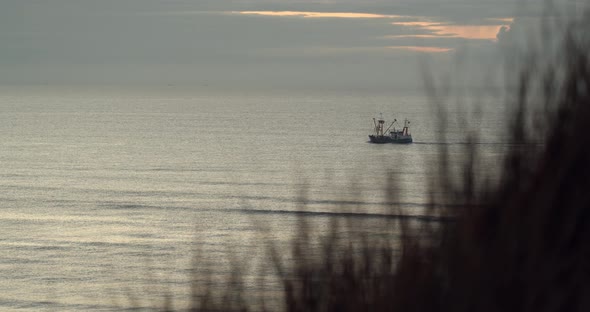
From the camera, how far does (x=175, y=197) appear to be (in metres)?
60.9

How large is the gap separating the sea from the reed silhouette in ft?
0.35

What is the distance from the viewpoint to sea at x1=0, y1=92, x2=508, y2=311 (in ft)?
11.6

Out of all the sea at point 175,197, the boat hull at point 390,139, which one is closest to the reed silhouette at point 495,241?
the sea at point 175,197

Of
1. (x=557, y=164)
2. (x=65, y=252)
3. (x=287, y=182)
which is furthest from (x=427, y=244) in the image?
(x=287, y=182)

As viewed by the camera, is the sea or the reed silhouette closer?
the reed silhouette

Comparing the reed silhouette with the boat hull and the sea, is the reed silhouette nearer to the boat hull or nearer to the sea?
the sea

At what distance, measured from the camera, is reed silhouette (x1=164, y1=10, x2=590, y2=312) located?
8.60 ft

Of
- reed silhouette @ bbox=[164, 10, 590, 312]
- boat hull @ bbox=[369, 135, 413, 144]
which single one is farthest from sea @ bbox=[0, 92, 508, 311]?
boat hull @ bbox=[369, 135, 413, 144]

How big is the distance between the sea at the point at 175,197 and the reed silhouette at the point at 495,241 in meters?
0.11

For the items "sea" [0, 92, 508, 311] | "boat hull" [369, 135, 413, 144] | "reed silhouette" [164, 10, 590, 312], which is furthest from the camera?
"boat hull" [369, 135, 413, 144]

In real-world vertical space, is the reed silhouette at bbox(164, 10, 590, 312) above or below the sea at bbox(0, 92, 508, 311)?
above

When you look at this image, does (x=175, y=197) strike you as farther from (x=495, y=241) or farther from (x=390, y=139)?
(x=495, y=241)

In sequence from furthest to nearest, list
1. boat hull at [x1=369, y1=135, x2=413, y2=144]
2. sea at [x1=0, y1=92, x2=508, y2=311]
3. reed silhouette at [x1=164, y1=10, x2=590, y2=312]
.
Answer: boat hull at [x1=369, y1=135, x2=413, y2=144] < sea at [x1=0, y1=92, x2=508, y2=311] < reed silhouette at [x1=164, y1=10, x2=590, y2=312]

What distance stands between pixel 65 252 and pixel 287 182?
25.3 meters
